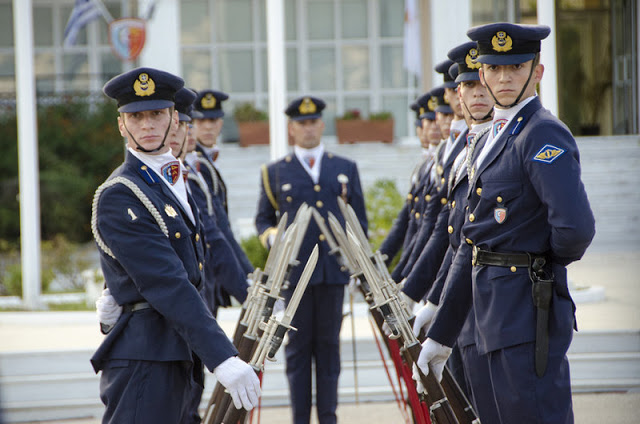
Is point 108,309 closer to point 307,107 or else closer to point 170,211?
point 170,211

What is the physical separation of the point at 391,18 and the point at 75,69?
243 inches

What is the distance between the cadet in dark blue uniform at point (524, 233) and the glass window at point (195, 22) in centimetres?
1388

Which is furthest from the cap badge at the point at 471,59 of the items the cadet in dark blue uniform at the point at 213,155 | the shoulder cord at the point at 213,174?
the shoulder cord at the point at 213,174

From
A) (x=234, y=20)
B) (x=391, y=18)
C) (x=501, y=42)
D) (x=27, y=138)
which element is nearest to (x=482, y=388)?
(x=501, y=42)

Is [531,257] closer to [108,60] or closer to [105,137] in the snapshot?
[105,137]

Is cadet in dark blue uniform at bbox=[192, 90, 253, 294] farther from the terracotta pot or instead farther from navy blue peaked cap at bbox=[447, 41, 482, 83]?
the terracotta pot

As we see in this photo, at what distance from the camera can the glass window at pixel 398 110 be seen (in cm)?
1628

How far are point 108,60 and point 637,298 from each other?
1093cm

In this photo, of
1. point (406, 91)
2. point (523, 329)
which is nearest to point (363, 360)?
point (523, 329)

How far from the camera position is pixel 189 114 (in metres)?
4.50

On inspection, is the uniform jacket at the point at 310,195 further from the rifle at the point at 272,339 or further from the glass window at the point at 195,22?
the glass window at the point at 195,22

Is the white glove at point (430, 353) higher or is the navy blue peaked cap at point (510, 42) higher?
the navy blue peaked cap at point (510, 42)

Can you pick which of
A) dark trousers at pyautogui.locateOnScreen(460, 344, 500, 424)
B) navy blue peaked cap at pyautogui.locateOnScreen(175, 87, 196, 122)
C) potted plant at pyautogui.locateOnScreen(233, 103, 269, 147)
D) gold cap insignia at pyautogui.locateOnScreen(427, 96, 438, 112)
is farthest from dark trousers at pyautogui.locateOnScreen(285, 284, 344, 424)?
potted plant at pyautogui.locateOnScreen(233, 103, 269, 147)

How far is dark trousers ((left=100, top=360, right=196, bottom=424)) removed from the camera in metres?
2.68
